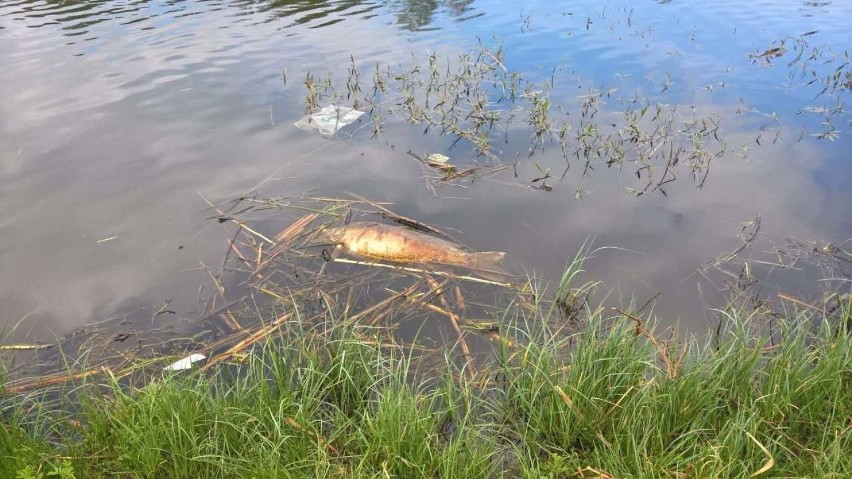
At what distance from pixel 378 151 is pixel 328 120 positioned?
0.88 m

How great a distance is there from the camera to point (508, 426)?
2.83 metres

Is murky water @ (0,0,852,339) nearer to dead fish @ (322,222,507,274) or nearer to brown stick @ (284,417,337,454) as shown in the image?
dead fish @ (322,222,507,274)

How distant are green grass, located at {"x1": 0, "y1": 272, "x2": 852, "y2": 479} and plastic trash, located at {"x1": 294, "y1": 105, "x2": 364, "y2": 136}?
381 centimetres

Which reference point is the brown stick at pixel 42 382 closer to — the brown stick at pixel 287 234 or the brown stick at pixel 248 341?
the brown stick at pixel 248 341

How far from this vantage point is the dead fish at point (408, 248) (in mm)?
4160

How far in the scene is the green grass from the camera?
241cm

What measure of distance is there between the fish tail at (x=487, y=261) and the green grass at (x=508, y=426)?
4.02 feet

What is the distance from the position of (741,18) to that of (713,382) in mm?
8824

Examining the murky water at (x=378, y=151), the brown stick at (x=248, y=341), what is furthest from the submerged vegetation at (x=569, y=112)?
the brown stick at (x=248, y=341)

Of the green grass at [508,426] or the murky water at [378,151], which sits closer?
the green grass at [508,426]

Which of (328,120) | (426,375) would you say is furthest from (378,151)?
(426,375)

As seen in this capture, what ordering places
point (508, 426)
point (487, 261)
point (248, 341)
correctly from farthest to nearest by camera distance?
point (487, 261), point (248, 341), point (508, 426)

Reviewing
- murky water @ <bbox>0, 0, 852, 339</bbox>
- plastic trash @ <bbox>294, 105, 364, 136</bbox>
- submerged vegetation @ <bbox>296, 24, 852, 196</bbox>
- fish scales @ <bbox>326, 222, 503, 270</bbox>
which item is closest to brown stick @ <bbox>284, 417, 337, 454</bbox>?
murky water @ <bbox>0, 0, 852, 339</bbox>

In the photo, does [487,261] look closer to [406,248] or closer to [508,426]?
[406,248]
